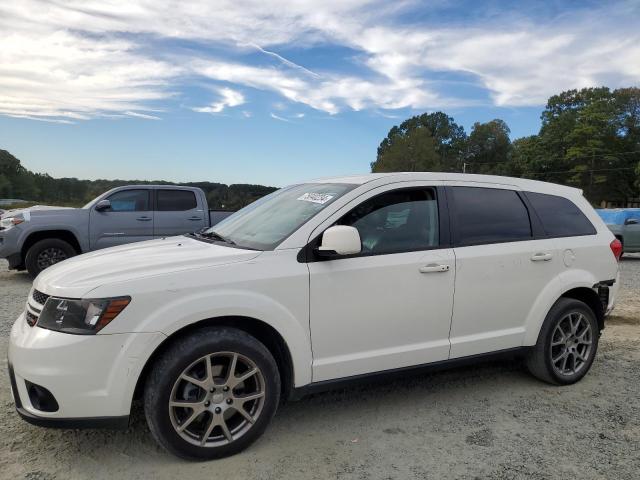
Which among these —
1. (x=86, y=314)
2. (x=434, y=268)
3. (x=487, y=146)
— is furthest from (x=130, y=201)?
(x=487, y=146)

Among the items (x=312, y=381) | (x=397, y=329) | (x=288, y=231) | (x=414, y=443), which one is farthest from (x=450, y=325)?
(x=288, y=231)

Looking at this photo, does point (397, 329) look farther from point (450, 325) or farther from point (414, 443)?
point (414, 443)

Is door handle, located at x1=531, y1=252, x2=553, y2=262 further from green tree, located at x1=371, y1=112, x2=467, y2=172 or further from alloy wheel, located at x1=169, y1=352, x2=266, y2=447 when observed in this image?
green tree, located at x1=371, y1=112, x2=467, y2=172

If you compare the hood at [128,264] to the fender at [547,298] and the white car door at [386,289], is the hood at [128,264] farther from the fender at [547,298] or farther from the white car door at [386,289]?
the fender at [547,298]

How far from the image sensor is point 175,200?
10.7 m

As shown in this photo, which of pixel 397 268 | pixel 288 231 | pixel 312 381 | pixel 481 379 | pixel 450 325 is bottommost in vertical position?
pixel 481 379

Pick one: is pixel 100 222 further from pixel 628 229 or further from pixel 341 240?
pixel 628 229

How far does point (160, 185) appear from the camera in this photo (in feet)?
34.9

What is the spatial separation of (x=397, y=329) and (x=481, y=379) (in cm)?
143

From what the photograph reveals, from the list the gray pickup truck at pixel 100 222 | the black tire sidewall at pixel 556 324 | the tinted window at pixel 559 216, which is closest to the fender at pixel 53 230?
the gray pickup truck at pixel 100 222

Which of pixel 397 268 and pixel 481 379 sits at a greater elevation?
pixel 397 268

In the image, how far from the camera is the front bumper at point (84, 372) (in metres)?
2.67

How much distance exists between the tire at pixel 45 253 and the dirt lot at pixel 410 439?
5.40m

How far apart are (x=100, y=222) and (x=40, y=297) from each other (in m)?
7.25
